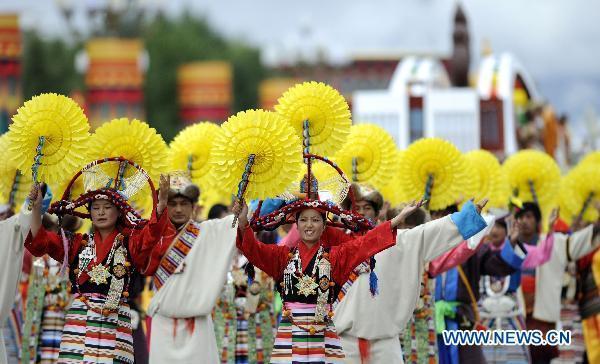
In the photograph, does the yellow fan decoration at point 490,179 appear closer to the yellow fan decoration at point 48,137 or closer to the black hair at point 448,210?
the black hair at point 448,210

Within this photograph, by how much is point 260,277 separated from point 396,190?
1.33 meters

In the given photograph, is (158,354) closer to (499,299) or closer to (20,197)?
(20,197)

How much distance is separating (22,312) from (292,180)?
13.9 ft

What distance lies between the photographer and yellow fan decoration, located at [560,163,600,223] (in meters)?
11.4

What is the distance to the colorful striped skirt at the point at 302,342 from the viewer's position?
272 inches

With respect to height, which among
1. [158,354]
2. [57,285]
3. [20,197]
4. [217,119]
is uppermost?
[217,119]

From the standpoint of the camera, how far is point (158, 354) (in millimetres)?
7914

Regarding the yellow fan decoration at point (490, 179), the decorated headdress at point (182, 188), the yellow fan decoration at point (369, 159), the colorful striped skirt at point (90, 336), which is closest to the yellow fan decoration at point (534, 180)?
the yellow fan decoration at point (490, 179)

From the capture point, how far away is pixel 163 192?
23.5 ft

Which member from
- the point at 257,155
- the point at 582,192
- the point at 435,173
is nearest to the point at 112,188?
the point at 257,155

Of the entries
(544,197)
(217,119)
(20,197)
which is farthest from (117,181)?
(217,119)

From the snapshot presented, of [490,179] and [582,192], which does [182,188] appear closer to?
[490,179]

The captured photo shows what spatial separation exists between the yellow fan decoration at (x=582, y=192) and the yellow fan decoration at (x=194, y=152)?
3.83m

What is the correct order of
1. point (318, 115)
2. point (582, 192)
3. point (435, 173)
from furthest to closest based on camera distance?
point (582, 192) → point (435, 173) → point (318, 115)
